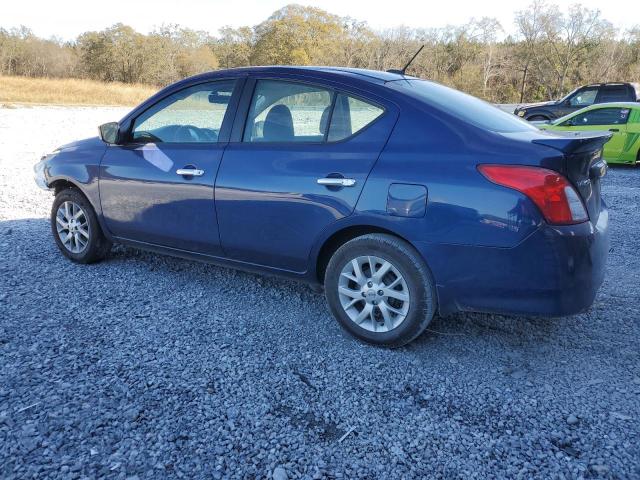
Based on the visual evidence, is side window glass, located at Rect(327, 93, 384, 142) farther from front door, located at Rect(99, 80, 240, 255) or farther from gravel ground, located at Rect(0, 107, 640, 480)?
gravel ground, located at Rect(0, 107, 640, 480)

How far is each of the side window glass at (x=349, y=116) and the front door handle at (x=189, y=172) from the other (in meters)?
1.06

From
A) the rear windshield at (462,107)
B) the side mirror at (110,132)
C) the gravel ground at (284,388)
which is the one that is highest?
the rear windshield at (462,107)

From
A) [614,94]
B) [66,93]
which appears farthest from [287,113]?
[66,93]

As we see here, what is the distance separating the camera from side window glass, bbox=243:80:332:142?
3.56 meters

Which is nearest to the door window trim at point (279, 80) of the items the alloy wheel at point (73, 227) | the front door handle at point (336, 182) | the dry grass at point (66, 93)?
the front door handle at point (336, 182)

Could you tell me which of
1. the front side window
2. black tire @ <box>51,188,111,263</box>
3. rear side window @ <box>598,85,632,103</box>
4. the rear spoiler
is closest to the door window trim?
the rear spoiler

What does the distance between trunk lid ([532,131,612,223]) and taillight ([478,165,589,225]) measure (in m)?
0.09

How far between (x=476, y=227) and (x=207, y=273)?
263cm

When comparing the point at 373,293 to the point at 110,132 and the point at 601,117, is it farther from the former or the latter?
the point at 601,117

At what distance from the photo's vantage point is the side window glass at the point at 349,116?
338cm

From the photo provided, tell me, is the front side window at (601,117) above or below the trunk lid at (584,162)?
above

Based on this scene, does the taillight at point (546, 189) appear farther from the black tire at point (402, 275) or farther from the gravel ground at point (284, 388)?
the gravel ground at point (284, 388)

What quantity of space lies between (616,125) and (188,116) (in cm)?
1088

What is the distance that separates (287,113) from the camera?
3787 mm
